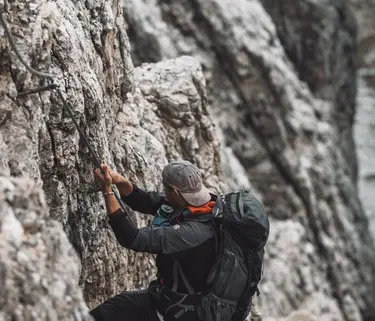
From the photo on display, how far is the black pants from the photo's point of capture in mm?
7832

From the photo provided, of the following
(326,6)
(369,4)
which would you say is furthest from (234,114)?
(369,4)

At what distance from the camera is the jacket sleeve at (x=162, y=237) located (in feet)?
23.3

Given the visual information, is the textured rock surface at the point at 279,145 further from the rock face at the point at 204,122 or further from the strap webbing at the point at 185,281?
the strap webbing at the point at 185,281

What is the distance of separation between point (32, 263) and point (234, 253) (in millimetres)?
2788

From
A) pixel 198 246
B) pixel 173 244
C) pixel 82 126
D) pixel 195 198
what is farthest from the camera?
pixel 82 126

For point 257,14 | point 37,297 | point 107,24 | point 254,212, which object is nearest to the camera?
point 37,297

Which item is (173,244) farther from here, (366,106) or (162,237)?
(366,106)

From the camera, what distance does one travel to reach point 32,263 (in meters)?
5.02

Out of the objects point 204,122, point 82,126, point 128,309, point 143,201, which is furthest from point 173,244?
point 204,122

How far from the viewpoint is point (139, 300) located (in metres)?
8.05

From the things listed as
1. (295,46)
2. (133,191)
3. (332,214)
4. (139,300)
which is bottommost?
(332,214)

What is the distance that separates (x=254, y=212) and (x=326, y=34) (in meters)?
27.2

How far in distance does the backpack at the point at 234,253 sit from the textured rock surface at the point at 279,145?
14.4 metres

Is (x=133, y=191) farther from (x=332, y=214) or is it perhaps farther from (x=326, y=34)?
(x=326, y=34)
